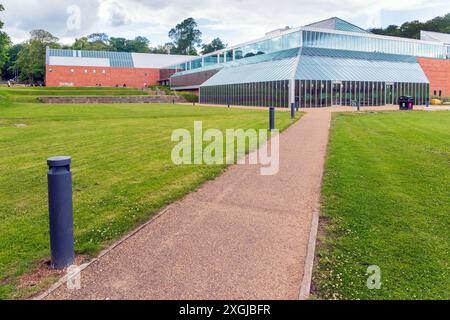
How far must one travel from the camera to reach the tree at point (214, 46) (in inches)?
5945

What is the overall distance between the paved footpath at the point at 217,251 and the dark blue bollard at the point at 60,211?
379 mm

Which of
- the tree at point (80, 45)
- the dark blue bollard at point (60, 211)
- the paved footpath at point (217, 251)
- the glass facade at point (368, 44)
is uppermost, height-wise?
the tree at point (80, 45)

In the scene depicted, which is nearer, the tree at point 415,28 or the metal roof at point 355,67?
the metal roof at point 355,67

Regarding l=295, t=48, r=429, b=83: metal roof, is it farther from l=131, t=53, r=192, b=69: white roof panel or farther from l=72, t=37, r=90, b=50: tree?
l=72, t=37, r=90, b=50: tree

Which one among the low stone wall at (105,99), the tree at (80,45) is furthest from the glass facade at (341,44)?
the tree at (80,45)

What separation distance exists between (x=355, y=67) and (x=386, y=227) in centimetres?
4734

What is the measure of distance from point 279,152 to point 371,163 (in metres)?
2.86

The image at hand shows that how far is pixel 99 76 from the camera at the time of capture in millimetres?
92938

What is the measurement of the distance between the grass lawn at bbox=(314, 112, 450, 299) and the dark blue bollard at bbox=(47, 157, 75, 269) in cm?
283

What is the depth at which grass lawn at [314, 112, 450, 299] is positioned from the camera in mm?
4262

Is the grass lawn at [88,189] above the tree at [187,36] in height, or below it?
below

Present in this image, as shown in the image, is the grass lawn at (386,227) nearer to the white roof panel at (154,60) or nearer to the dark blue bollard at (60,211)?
the dark blue bollard at (60,211)

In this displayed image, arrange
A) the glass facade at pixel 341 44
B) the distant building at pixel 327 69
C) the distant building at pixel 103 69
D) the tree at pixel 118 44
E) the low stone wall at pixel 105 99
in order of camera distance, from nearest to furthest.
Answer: the distant building at pixel 327 69 < the glass facade at pixel 341 44 < the low stone wall at pixel 105 99 < the distant building at pixel 103 69 < the tree at pixel 118 44
